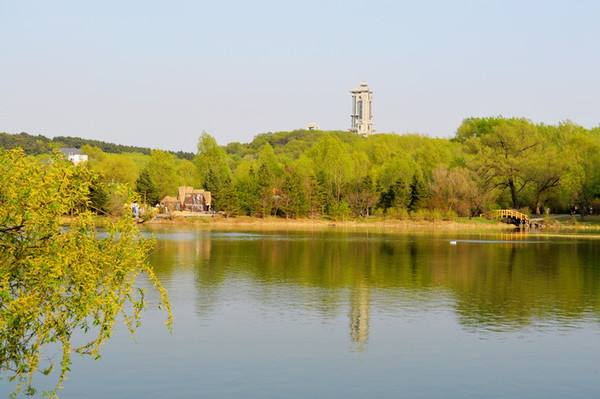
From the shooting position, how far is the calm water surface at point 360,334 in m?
26.6

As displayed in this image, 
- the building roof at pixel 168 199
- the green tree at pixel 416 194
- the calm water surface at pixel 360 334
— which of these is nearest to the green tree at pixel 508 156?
the green tree at pixel 416 194

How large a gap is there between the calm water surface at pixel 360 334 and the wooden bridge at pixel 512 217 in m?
60.3

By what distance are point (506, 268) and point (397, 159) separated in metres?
82.5

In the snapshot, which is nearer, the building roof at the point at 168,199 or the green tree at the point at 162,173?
the building roof at the point at 168,199

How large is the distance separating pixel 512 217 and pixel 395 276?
78095mm

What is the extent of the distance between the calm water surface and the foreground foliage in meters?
8.89

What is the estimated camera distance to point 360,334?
34656 millimetres

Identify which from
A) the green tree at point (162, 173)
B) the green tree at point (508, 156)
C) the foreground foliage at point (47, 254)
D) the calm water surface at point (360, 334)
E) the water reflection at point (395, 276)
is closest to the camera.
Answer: the foreground foliage at point (47, 254)

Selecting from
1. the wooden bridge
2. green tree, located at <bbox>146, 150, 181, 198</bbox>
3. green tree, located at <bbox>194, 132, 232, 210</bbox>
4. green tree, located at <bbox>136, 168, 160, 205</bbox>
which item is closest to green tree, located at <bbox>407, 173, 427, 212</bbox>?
the wooden bridge

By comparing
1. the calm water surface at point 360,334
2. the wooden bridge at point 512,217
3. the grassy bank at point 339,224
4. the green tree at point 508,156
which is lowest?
the calm water surface at point 360,334

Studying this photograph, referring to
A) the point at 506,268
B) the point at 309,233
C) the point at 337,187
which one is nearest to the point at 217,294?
the point at 506,268

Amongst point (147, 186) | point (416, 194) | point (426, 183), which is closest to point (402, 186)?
point (416, 194)

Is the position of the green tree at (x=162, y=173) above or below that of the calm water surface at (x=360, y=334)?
above

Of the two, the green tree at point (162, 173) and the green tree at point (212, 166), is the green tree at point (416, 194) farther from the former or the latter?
the green tree at point (162, 173)
